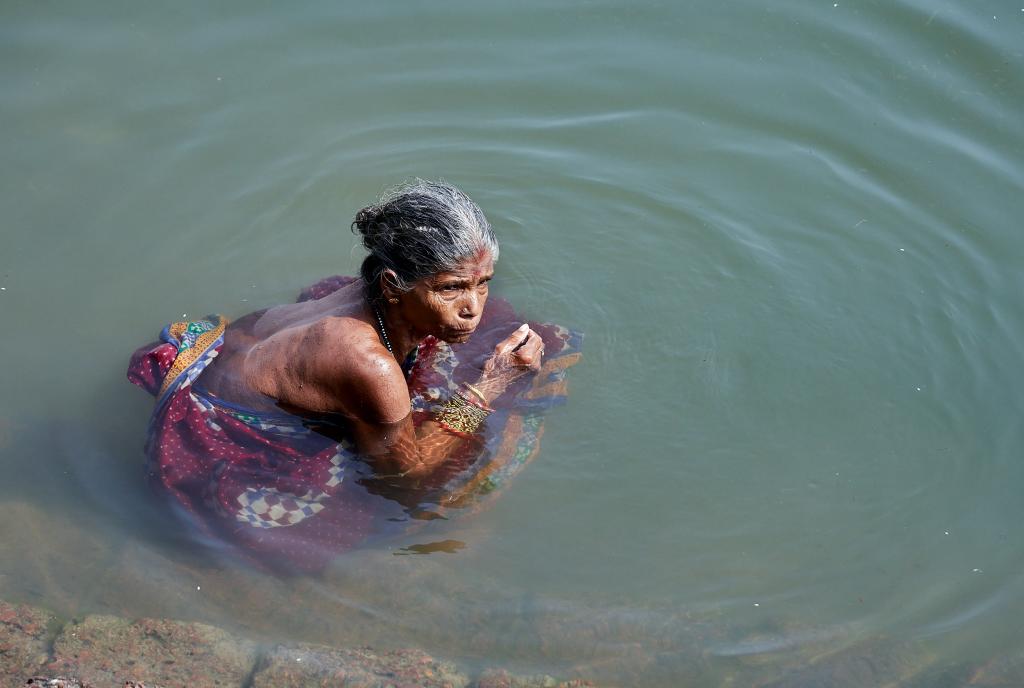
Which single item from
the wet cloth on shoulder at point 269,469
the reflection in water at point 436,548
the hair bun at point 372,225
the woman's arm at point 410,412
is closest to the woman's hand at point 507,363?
the woman's arm at point 410,412

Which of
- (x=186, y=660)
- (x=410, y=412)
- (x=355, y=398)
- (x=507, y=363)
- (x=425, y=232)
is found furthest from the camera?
(x=507, y=363)

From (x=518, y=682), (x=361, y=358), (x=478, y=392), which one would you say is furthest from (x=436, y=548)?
(x=361, y=358)

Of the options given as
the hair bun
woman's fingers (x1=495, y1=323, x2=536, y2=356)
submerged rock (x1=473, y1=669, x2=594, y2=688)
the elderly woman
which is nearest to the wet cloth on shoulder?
the elderly woman

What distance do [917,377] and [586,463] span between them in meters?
1.68

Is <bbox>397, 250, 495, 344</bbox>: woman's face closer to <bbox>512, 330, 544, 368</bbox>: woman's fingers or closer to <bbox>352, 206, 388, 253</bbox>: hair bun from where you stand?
<bbox>352, 206, 388, 253</bbox>: hair bun

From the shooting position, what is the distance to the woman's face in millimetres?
3777

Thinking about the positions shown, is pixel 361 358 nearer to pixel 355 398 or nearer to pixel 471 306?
pixel 355 398

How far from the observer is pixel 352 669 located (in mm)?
3471

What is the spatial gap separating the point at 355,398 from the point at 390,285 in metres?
0.44

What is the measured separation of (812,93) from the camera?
6520 millimetres

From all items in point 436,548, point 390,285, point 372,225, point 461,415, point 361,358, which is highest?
point 372,225

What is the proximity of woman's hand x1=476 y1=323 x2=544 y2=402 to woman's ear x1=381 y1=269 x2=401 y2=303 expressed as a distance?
0.77 metres

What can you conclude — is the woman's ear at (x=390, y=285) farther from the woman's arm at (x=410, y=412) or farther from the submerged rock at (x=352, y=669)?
the submerged rock at (x=352, y=669)

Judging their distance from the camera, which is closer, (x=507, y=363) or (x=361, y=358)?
(x=361, y=358)
